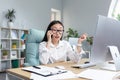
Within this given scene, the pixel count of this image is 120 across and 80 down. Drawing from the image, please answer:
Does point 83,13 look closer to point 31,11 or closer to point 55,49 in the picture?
point 31,11

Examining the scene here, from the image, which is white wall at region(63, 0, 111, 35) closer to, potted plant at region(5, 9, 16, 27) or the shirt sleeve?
potted plant at region(5, 9, 16, 27)

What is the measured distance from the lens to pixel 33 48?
1938mm

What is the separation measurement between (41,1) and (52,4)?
1.49 feet

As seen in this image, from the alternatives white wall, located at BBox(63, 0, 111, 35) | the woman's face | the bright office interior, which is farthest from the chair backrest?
white wall, located at BBox(63, 0, 111, 35)

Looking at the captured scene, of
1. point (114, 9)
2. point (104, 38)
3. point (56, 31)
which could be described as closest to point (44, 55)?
point (56, 31)

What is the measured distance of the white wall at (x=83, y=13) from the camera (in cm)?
513

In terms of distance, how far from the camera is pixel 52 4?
19.2ft

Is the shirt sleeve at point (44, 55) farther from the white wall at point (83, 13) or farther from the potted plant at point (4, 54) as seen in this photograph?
the white wall at point (83, 13)

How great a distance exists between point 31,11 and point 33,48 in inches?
139

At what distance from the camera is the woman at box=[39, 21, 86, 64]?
5.95 feet

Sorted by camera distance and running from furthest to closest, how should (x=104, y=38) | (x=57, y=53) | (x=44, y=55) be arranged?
(x=57, y=53), (x=44, y=55), (x=104, y=38)

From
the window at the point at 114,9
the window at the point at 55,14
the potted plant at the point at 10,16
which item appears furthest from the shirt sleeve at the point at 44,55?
the window at the point at 55,14

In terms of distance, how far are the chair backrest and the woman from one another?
0.08 meters

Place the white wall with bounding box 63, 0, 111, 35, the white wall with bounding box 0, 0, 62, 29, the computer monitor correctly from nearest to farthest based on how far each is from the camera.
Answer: the computer monitor
the white wall with bounding box 0, 0, 62, 29
the white wall with bounding box 63, 0, 111, 35
